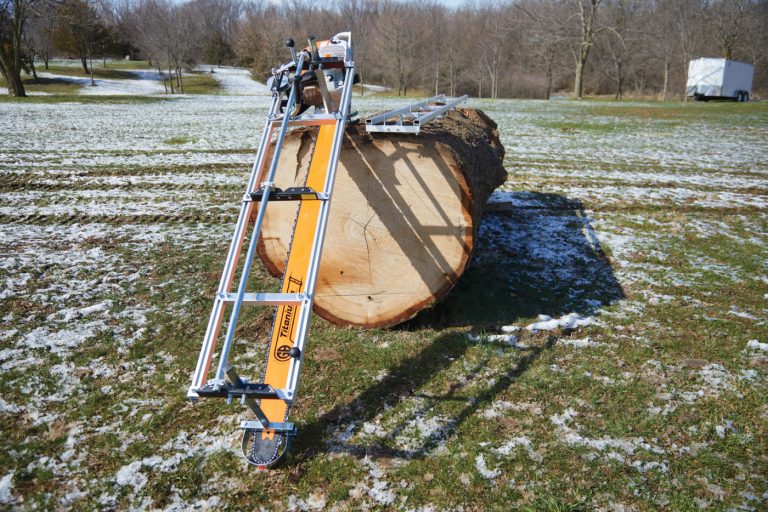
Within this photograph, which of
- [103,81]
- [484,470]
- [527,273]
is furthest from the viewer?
[103,81]

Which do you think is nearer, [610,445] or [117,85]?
[610,445]

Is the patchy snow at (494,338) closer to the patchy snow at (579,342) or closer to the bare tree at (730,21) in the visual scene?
the patchy snow at (579,342)

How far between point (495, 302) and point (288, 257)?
202 cm

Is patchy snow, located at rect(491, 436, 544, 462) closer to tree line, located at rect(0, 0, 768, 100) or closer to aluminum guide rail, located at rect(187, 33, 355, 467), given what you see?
aluminum guide rail, located at rect(187, 33, 355, 467)

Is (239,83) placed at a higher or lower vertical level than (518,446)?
higher

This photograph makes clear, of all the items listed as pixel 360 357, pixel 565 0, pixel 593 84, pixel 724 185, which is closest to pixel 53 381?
pixel 360 357

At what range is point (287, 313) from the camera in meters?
3.10

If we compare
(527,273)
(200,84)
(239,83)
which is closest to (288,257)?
Result: (527,273)

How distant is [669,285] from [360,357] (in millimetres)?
3137

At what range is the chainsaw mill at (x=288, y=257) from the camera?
2.42 metres

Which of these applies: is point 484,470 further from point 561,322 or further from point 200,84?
point 200,84

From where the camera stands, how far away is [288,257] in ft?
10.7

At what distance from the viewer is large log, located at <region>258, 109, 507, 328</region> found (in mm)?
3783

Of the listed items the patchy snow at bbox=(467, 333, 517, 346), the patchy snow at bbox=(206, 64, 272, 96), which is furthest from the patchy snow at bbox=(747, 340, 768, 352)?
the patchy snow at bbox=(206, 64, 272, 96)
